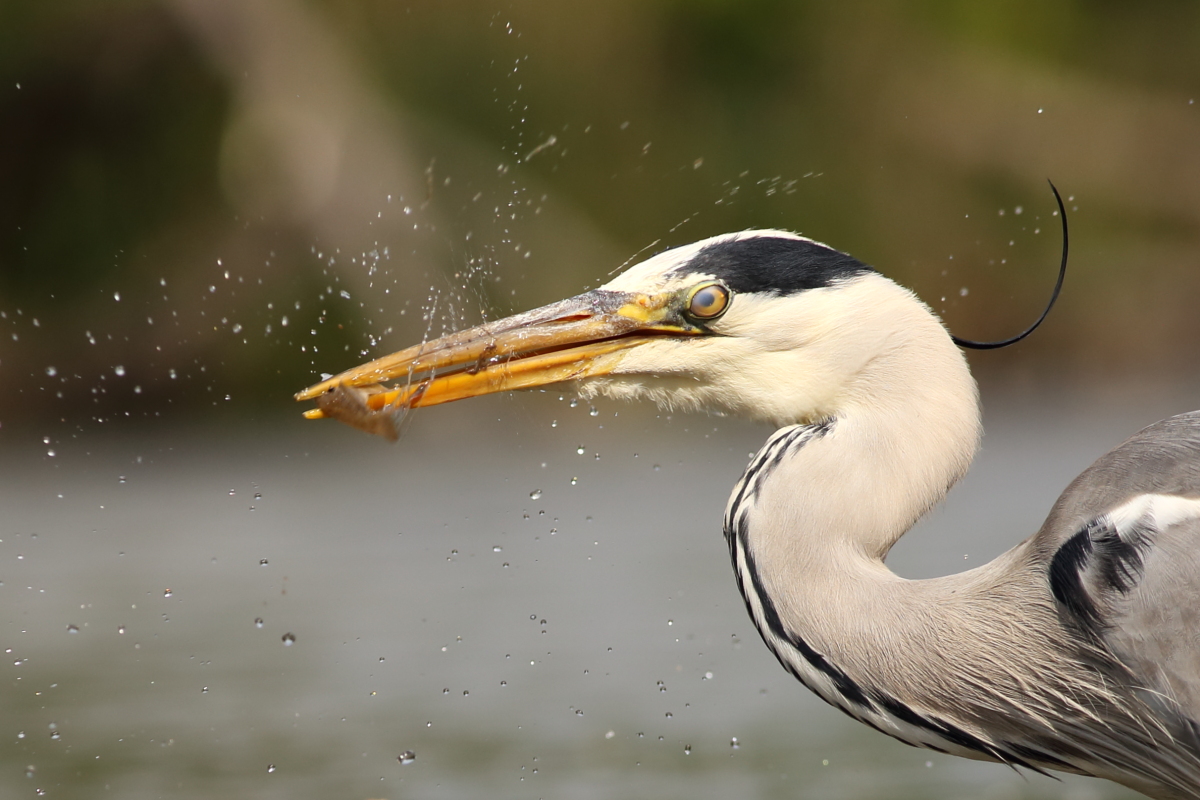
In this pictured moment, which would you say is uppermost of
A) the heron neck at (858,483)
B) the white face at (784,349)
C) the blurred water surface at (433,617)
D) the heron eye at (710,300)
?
the heron eye at (710,300)

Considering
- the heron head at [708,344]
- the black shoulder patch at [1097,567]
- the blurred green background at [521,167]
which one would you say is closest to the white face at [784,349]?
the heron head at [708,344]

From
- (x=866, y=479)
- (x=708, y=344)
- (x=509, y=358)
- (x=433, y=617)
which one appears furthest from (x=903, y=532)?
(x=433, y=617)

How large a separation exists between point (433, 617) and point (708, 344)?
353 cm

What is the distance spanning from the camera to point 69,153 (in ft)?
35.9

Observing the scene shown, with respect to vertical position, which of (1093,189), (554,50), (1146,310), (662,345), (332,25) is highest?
(332,25)

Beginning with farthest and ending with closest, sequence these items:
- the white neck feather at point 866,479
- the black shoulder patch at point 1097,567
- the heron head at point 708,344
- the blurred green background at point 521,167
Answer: the blurred green background at point 521,167 → the heron head at point 708,344 → the white neck feather at point 866,479 → the black shoulder patch at point 1097,567

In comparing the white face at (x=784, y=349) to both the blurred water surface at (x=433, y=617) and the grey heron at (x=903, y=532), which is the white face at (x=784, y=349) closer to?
the grey heron at (x=903, y=532)

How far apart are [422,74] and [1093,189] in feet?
18.2

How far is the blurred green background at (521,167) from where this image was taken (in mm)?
10500

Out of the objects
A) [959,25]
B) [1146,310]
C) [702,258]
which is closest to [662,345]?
[702,258]

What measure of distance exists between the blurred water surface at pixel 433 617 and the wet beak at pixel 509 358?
1899mm

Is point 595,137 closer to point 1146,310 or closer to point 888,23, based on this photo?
point 888,23

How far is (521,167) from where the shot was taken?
11188 mm

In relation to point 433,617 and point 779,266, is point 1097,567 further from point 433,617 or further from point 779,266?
point 433,617
